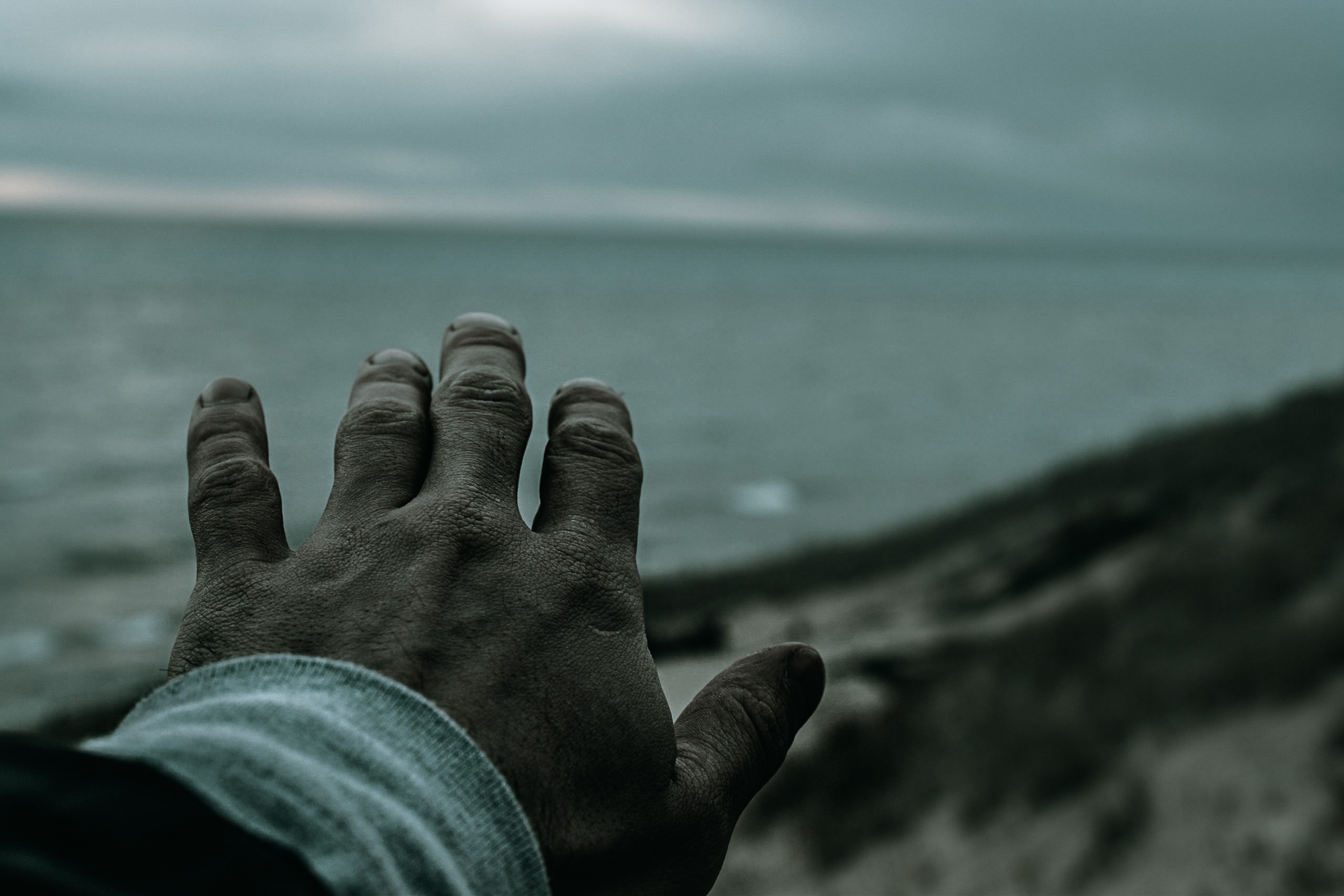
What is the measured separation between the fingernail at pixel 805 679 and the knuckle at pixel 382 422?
669 mm

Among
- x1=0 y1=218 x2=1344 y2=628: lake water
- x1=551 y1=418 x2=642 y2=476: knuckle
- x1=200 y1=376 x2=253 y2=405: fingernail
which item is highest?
x1=200 y1=376 x2=253 y2=405: fingernail

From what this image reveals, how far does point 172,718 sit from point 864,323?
315 ft

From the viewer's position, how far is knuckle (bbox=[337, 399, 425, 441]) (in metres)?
1.53

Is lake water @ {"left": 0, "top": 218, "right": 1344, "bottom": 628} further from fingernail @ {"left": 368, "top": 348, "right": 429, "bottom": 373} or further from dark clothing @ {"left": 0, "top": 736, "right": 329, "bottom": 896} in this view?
dark clothing @ {"left": 0, "top": 736, "right": 329, "bottom": 896}

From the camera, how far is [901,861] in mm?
6148

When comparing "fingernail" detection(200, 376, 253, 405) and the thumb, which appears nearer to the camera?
the thumb

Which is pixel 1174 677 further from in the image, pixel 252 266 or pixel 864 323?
pixel 252 266

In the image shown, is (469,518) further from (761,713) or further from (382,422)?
(761,713)

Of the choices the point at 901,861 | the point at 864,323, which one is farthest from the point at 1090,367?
the point at 901,861

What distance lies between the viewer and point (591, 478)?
152 cm

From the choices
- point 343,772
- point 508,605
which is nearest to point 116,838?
point 343,772

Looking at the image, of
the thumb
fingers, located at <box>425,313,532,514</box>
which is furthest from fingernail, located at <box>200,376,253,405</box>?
the thumb

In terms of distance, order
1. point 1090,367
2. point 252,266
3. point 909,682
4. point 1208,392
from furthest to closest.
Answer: point 252,266
point 1090,367
point 1208,392
point 909,682

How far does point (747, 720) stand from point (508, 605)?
41 cm
